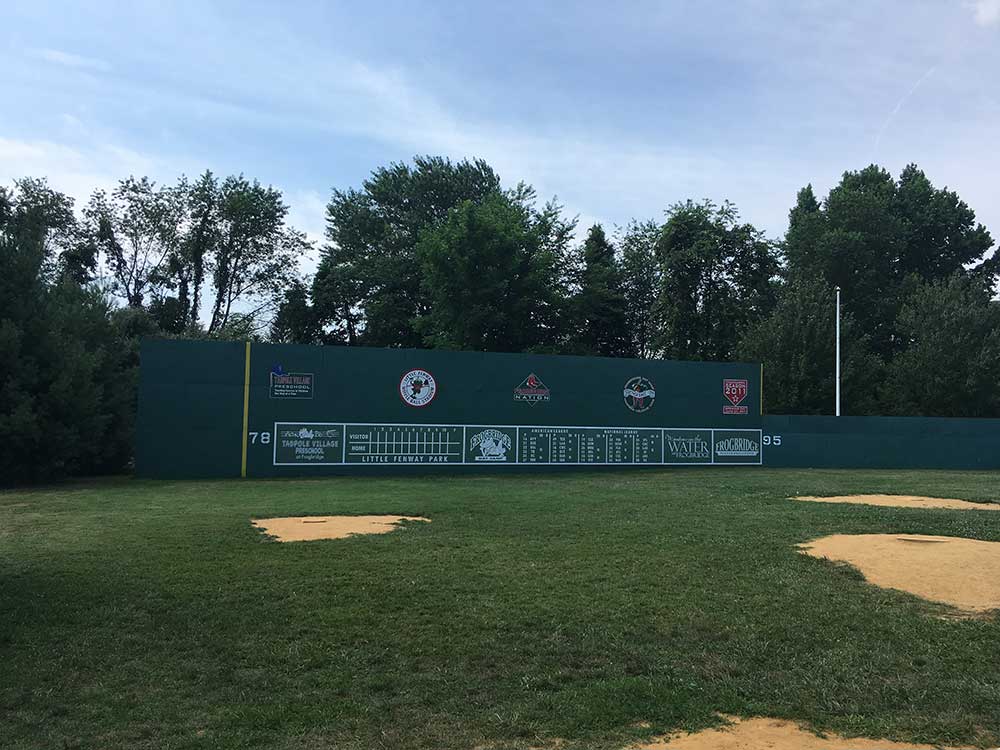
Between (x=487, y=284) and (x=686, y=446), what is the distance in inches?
618

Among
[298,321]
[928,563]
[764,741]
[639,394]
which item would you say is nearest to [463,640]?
[764,741]

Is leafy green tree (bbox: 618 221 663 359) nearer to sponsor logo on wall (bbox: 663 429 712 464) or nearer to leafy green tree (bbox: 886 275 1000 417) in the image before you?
leafy green tree (bbox: 886 275 1000 417)

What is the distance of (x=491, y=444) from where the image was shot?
21.5 meters

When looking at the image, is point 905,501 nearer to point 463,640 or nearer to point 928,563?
point 928,563

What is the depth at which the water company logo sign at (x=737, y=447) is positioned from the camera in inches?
911

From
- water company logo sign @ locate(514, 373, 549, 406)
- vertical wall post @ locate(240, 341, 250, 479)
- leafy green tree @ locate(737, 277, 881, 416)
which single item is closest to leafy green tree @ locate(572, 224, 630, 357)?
leafy green tree @ locate(737, 277, 881, 416)

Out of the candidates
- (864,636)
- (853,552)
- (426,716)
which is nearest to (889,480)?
(853,552)

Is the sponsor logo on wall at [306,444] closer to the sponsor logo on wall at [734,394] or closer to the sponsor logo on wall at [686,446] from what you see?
the sponsor logo on wall at [686,446]

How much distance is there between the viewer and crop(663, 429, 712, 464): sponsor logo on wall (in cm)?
2277

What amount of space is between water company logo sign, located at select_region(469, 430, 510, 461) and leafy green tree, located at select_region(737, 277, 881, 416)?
52.0 feet

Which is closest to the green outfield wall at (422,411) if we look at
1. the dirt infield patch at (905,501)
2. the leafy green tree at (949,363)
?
the dirt infield patch at (905,501)

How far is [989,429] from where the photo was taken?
82.1 ft

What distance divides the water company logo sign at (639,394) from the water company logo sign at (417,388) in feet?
18.7

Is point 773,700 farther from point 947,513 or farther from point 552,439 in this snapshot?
point 552,439
